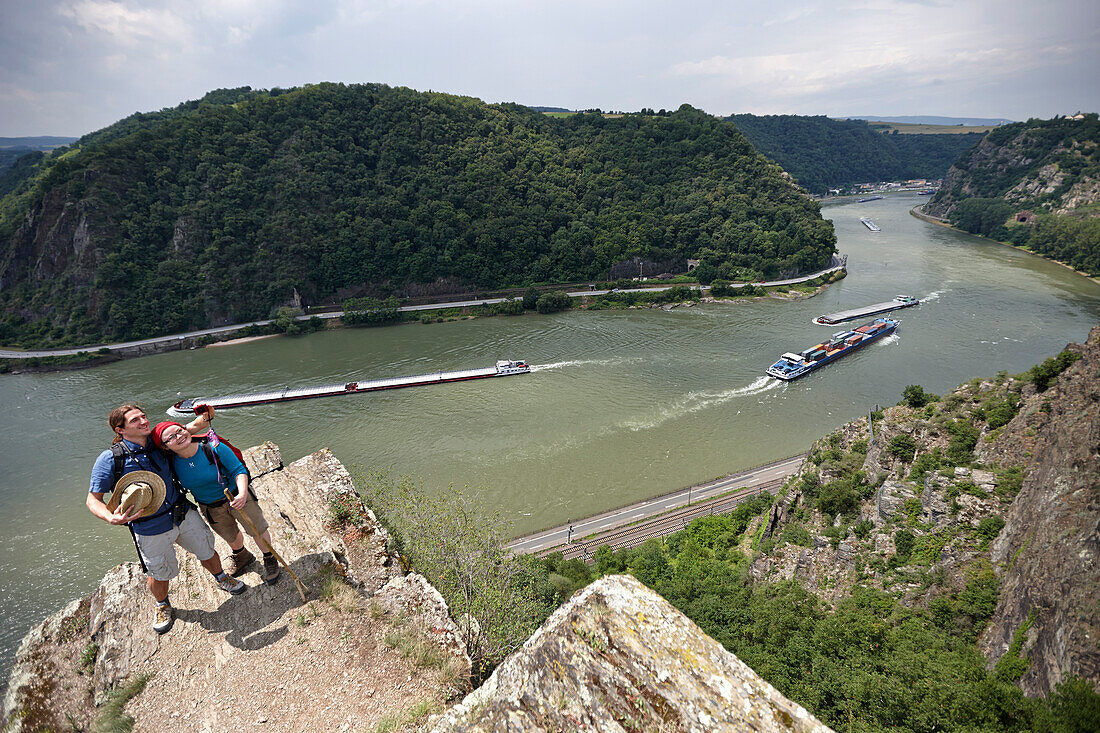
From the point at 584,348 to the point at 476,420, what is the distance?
15896 mm

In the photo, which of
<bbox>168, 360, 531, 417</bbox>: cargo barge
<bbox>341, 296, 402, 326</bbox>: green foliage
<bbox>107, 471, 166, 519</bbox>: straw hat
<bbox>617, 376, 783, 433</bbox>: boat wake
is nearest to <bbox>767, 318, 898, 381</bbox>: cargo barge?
<bbox>617, 376, 783, 433</bbox>: boat wake

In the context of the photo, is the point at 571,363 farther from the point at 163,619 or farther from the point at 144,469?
the point at 144,469

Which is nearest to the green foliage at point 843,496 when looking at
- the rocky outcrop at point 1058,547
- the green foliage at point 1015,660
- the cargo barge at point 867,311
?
the rocky outcrop at point 1058,547

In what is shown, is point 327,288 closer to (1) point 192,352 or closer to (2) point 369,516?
(1) point 192,352

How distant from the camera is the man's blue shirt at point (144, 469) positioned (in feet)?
16.3

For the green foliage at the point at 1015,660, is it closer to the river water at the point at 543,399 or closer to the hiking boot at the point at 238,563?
the hiking boot at the point at 238,563

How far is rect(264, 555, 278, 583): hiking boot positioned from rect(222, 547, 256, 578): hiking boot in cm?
36

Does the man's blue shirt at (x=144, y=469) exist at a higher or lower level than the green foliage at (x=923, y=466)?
higher

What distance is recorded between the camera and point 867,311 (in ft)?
171

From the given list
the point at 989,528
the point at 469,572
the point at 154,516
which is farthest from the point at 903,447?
the point at 154,516

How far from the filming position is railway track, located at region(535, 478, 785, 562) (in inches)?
894

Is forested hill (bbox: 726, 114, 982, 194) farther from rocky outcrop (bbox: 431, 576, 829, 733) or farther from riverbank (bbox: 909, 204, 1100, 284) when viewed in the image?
rocky outcrop (bbox: 431, 576, 829, 733)

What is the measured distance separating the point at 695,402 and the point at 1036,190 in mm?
102634

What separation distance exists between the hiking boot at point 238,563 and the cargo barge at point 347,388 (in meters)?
34.3
